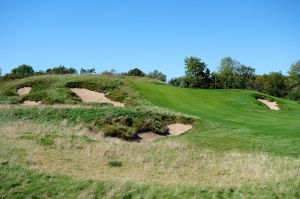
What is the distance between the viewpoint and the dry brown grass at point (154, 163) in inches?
632

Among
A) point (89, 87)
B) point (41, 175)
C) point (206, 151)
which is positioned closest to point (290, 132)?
point (206, 151)

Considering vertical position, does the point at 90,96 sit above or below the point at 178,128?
above

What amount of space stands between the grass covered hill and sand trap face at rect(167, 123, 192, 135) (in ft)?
1.60

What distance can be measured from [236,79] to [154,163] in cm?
10428

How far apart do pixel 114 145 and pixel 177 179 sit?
20.9 ft

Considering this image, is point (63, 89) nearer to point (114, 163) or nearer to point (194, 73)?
point (114, 163)

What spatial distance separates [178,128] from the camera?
3159 centimetres

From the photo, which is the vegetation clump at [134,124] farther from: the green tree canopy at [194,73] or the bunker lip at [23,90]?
the green tree canopy at [194,73]

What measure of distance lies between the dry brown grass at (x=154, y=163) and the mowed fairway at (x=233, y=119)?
2.63 meters

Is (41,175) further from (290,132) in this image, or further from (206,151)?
(290,132)

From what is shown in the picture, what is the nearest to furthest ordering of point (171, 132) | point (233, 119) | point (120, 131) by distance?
1. point (120, 131)
2. point (171, 132)
3. point (233, 119)

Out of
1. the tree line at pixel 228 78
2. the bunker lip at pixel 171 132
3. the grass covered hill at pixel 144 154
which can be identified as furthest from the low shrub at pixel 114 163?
the tree line at pixel 228 78

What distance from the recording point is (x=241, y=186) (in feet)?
50.2

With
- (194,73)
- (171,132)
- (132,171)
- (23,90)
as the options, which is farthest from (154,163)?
(194,73)
